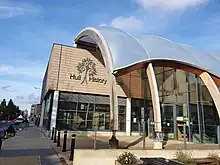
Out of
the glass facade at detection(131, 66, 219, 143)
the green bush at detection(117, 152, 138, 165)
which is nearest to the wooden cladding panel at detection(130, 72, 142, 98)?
the glass facade at detection(131, 66, 219, 143)

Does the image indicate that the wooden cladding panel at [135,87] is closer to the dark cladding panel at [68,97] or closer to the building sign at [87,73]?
the building sign at [87,73]

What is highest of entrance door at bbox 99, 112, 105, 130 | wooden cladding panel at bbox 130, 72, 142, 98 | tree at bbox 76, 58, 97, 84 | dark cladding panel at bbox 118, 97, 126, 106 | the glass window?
tree at bbox 76, 58, 97, 84

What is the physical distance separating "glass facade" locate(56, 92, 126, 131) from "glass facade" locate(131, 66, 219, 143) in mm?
6374

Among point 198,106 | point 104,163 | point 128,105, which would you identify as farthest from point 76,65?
point 104,163

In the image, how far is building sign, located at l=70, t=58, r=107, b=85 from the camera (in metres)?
23.3

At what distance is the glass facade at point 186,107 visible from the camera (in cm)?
1627

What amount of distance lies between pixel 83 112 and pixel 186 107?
414 inches

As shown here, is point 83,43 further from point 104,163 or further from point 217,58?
point 104,163

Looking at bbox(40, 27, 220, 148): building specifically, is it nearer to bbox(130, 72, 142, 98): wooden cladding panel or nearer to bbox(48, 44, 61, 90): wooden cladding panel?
bbox(48, 44, 61, 90): wooden cladding panel

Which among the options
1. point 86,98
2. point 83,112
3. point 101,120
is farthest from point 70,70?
point 101,120

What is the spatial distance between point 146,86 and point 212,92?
30.7 ft

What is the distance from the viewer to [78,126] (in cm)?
2272

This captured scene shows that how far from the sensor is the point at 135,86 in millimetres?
26172

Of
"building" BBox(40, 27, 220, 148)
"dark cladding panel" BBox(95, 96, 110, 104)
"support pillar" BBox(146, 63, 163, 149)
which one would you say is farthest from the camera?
"dark cladding panel" BBox(95, 96, 110, 104)
